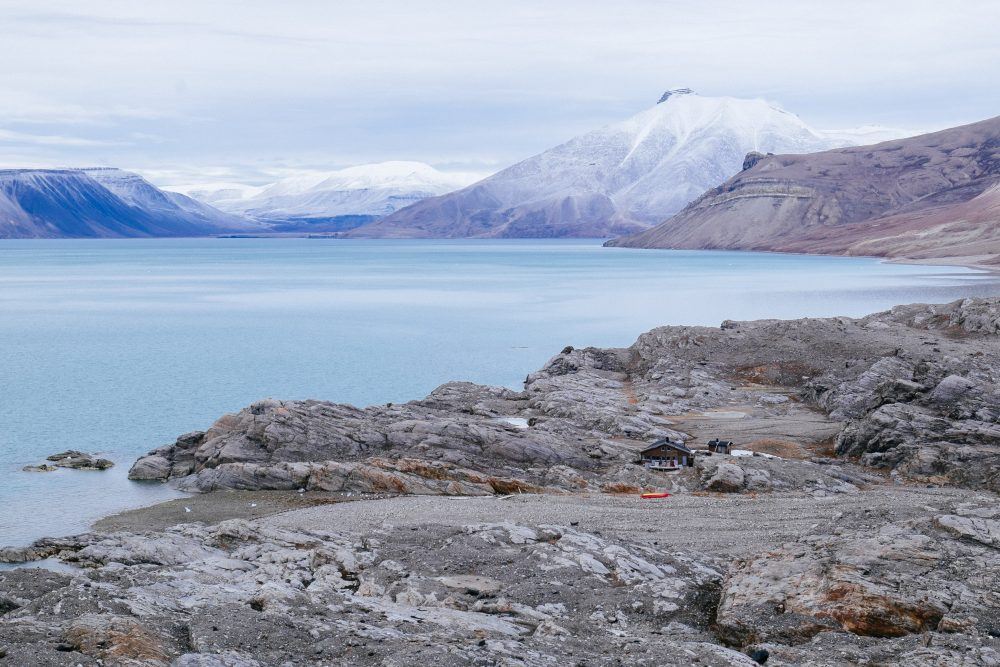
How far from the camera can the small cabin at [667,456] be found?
1012 inches

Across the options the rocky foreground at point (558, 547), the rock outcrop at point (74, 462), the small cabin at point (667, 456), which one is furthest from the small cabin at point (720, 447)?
the rock outcrop at point (74, 462)

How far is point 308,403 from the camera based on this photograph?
30.7 m

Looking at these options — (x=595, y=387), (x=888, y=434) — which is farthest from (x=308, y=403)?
(x=888, y=434)

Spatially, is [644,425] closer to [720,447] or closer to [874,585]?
[720,447]

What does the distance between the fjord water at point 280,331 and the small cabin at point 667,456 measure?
502 inches

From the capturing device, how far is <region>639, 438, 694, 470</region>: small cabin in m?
25.7

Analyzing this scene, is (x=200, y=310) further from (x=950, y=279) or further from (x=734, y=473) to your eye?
(x=950, y=279)

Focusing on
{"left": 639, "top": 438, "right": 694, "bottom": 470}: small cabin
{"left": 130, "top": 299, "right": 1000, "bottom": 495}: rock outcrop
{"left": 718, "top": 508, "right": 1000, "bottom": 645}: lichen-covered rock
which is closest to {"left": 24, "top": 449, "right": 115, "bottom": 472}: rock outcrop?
{"left": 130, "top": 299, "right": 1000, "bottom": 495}: rock outcrop

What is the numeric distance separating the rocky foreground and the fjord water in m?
6.54

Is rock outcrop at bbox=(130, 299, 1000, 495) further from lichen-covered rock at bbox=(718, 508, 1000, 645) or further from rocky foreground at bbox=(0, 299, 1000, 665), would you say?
lichen-covered rock at bbox=(718, 508, 1000, 645)

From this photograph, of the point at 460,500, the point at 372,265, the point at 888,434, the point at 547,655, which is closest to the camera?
the point at 547,655

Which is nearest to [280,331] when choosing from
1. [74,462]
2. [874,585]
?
[74,462]

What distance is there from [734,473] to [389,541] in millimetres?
11063

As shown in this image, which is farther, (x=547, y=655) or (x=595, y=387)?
(x=595, y=387)
